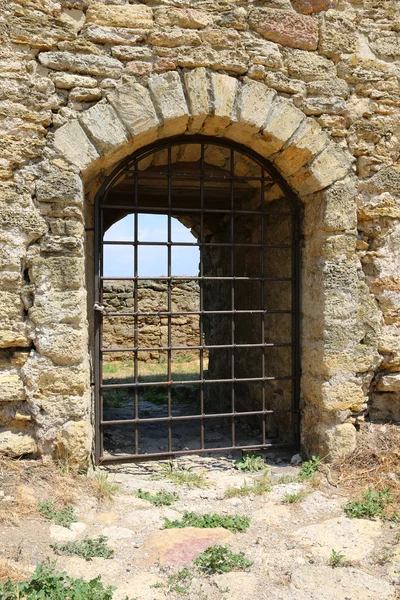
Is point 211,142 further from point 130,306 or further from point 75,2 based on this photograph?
point 130,306

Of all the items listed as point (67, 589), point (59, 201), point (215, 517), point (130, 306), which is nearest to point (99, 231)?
point (59, 201)

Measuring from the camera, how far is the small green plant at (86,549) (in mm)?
2463

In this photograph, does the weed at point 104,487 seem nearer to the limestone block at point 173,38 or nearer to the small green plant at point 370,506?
the small green plant at point 370,506

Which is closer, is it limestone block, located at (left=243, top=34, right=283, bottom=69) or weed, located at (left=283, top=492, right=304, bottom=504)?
weed, located at (left=283, top=492, right=304, bottom=504)

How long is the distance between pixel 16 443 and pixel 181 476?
1080mm

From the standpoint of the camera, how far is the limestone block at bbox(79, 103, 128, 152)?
10.3 feet

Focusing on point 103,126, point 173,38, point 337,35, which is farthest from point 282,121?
point 103,126

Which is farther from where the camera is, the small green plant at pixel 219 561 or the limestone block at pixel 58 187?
the limestone block at pixel 58 187

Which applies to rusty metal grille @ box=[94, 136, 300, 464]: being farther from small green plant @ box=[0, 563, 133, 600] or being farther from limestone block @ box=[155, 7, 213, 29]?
small green plant @ box=[0, 563, 133, 600]

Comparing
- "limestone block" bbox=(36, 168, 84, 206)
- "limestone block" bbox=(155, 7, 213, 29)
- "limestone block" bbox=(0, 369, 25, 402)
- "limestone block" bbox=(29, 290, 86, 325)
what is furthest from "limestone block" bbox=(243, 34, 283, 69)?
"limestone block" bbox=(0, 369, 25, 402)

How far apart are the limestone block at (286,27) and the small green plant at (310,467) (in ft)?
9.05

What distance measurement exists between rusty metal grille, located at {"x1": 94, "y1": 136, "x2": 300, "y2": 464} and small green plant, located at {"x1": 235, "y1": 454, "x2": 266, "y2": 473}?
0.36ft

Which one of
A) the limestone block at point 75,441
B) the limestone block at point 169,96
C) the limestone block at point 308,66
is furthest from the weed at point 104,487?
the limestone block at point 308,66

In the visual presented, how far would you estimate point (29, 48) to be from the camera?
309 cm
